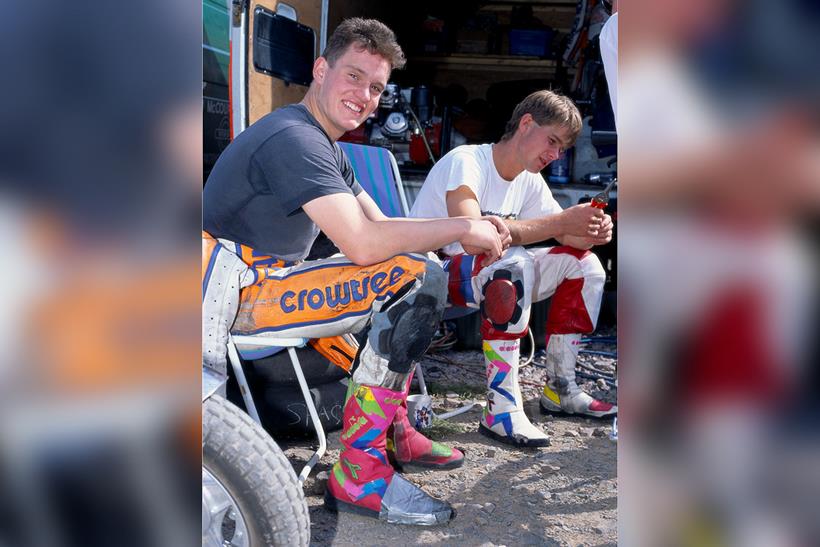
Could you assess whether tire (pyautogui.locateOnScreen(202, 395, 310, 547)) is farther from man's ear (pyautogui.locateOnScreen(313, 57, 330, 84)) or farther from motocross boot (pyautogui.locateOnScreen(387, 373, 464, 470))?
man's ear (pyautogui.locateOnScreen(313, 57, 330, 84))

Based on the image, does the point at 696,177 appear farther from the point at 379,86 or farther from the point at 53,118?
the point at 379,86

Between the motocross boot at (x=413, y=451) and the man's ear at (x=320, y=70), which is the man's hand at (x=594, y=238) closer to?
the motocross boot at (x=413, y=451)

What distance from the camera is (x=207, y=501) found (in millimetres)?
1500

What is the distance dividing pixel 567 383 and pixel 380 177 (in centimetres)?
130

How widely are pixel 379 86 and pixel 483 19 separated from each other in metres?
5.08

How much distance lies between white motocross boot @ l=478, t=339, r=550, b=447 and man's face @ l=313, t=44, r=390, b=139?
101 centimetres

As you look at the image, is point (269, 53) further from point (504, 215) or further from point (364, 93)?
point (364, 93)

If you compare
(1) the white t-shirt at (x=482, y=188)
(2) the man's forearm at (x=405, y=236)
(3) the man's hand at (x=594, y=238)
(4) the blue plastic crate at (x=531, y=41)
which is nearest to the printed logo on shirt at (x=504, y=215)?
(1) the white t-shirt at (x=482, y=188)

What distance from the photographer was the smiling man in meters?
1.99

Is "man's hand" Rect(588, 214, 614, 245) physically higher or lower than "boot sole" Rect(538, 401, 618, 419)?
higher

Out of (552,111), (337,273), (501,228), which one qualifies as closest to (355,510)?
(337,273)

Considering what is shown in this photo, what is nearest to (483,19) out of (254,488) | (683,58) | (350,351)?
(350,351)

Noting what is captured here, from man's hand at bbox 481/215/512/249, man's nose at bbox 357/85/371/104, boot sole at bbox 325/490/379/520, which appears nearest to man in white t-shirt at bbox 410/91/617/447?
man's hand at bbox 481/215/512/249

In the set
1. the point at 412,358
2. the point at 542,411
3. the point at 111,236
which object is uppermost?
the point at 111,236
